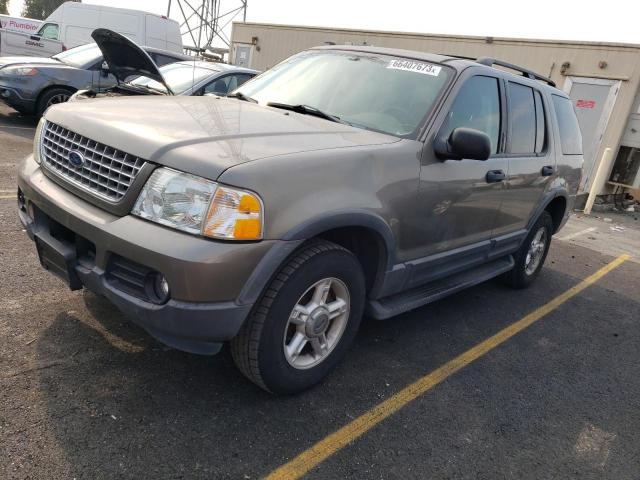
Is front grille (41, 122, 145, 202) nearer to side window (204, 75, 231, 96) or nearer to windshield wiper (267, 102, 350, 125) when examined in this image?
windshield wiper (267, 102, 350, 125)

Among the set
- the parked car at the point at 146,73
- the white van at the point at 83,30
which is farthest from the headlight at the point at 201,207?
the white van at the point at 83,30

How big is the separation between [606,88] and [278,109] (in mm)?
11476

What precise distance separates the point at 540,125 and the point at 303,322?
10.3ft

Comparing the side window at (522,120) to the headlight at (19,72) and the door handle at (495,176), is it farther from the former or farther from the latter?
the headlight at (19,72)

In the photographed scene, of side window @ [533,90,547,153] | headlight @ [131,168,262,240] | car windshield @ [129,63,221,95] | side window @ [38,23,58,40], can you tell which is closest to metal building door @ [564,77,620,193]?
side window @ [533,90,547,153]

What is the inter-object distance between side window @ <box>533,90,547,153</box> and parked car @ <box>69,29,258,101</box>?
9.61ft

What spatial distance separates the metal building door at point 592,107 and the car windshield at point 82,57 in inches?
411

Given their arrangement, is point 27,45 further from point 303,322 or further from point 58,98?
point 303,322

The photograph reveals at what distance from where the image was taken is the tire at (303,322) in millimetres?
2480

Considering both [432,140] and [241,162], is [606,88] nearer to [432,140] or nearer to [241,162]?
[432,140]

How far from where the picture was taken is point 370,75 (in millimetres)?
3576

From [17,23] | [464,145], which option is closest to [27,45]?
[17,23]

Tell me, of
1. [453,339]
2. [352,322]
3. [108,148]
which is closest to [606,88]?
[453,339]

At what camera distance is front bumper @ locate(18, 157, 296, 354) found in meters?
2.18
